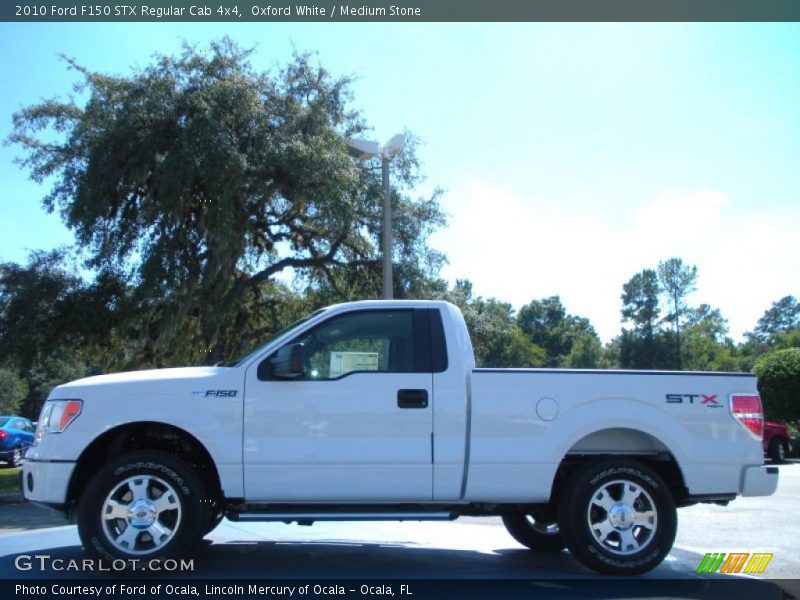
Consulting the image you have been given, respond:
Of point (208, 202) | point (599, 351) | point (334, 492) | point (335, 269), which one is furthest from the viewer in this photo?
point (599, 351)

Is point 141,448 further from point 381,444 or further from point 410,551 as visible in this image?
point 410,551

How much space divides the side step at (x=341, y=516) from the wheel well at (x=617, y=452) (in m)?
1.09

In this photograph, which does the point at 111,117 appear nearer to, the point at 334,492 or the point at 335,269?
the point at 335,269

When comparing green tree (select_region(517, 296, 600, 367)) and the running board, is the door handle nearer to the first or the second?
the running board

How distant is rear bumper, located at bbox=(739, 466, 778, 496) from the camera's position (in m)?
6.17

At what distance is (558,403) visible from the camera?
20.1ft

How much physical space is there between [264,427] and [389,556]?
1803 mm

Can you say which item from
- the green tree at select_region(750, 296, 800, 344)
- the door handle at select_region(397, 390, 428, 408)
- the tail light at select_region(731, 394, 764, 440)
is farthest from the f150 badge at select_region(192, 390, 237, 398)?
the green tree at select_region(750, 296, 800, 344)

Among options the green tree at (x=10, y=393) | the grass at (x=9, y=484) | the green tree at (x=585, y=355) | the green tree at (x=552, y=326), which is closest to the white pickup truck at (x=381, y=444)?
the grass at (x=9, y=484)

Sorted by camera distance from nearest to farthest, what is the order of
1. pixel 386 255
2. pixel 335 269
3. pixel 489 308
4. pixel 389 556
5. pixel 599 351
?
1. pixel 389 556
2. pixel 386 255
3. pixel 335 269
4. pixel 489 308
5. pixel 599 351

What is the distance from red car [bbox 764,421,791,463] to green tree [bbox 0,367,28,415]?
53.2 metres

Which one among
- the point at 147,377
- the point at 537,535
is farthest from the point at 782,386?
the point at 147,377

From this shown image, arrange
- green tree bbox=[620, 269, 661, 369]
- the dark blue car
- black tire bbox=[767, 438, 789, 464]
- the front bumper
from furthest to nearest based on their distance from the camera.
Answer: green tree bbox=[620, 269, 661, 369] → black tire bbox=[767, 438, 789, 464] → the dark blue car → the front bumper

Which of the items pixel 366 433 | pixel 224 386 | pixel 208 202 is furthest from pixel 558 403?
pixel 208 202
